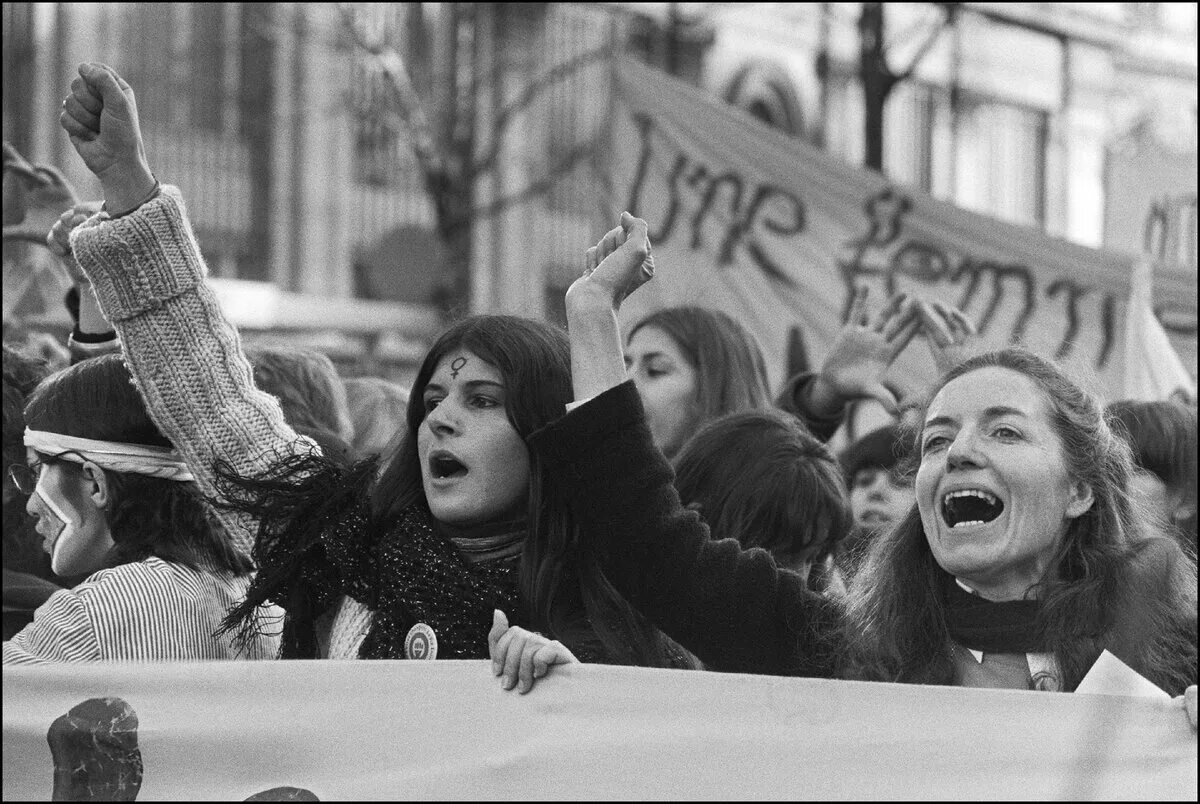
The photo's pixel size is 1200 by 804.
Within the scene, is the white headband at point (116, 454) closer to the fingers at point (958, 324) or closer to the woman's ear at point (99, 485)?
the woman's ear at point (99, 485)

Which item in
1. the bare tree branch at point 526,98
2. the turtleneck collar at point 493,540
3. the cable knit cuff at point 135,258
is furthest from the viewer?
the bare tree branch at point 526,98

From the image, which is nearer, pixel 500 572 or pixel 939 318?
pixel 500 572

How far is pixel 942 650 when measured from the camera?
237 centimetres

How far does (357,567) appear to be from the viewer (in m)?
2.64

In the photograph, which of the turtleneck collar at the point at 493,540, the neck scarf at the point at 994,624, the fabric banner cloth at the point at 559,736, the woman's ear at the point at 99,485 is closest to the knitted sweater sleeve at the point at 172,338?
the woman's ear at the point at 99,485

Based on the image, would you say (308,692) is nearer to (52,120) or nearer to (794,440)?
(794,440)

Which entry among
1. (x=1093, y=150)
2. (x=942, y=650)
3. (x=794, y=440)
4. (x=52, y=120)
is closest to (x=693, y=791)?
(x=942, y=650)

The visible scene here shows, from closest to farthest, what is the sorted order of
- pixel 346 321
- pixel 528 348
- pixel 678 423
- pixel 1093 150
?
pixel 528 348
pixel 678 423
pixel 346 321
pixel 1093 150

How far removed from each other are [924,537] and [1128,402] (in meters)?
1.76

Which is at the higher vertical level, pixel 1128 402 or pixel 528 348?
pixel 528 348

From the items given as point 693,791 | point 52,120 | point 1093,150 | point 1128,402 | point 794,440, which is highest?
point 693,791

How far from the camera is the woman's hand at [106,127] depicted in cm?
272

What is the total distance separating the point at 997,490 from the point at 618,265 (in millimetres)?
584

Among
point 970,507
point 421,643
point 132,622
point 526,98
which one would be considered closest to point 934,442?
point 970,507
